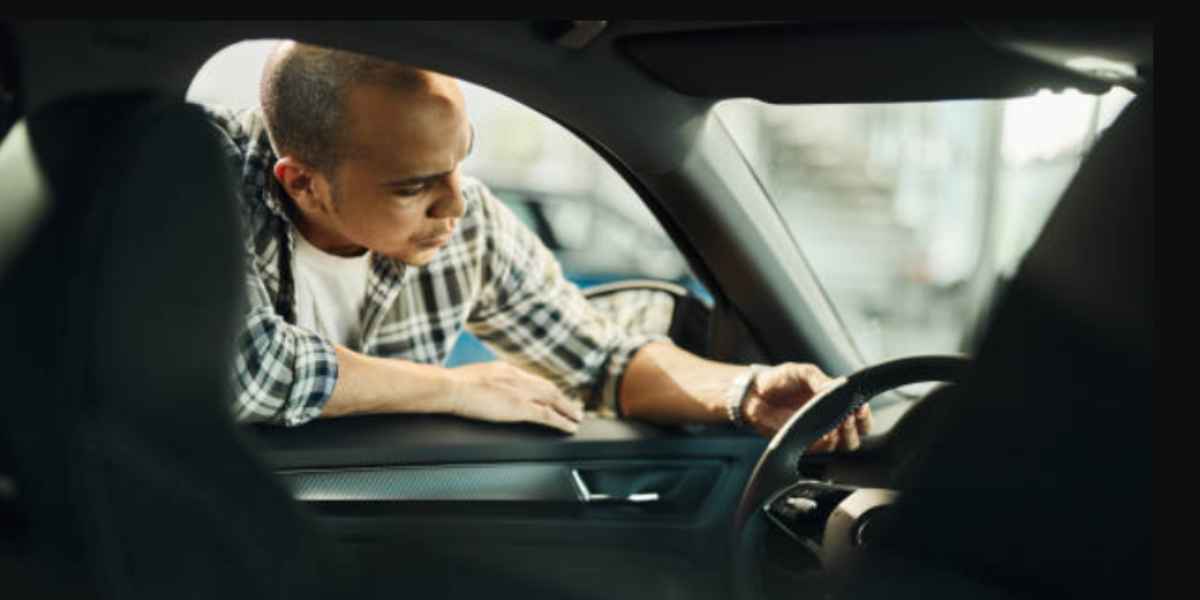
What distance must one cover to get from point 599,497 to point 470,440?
0.25 metres

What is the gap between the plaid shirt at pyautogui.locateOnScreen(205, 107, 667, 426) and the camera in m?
1.84

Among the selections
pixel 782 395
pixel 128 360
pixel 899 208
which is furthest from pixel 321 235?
pixel 899 208

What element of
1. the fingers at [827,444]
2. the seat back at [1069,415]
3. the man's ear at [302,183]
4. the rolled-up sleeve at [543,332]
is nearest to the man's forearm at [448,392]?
the rolled-up sleeve at [543,332]

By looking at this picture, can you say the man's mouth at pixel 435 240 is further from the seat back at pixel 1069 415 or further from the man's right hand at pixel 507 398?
the seat back at pixel 1069 415

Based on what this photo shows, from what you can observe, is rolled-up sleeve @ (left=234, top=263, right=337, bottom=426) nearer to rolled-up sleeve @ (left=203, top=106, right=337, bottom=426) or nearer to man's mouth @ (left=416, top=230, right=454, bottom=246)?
rolled-up sleeve @ (left=203, top=106, right=337, bottom=426)

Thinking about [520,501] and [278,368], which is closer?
[278,368]

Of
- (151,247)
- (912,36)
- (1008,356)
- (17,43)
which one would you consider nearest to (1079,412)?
(1008,356)

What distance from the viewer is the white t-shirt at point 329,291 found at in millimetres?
1951

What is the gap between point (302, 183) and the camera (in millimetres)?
1911

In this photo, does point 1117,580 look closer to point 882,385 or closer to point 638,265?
point 882,385

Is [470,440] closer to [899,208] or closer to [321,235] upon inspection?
[321,235]

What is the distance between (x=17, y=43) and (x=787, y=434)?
1136mm

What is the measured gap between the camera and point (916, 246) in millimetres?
9727

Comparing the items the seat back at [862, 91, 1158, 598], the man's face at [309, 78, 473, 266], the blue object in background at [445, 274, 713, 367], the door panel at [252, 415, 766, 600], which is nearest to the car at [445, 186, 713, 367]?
the blue object in background at [445, 274, 713, 367]
